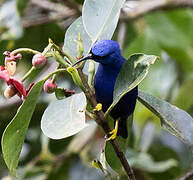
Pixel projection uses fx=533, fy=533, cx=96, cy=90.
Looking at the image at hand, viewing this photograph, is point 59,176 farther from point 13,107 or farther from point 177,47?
point 177,47

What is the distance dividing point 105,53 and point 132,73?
0.14 m

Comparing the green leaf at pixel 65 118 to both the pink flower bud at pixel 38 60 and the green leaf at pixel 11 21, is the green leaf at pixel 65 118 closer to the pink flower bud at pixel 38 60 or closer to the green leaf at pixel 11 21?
the pink flower bud at pixel 38 60

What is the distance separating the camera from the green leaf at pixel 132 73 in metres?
1.30

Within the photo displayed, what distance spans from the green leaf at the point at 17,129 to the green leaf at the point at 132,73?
185 mm

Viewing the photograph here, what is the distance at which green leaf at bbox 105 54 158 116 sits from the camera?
130 cm

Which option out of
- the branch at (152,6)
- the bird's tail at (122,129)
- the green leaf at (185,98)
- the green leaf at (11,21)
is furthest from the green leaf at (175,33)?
the bird's tail at (122,129)

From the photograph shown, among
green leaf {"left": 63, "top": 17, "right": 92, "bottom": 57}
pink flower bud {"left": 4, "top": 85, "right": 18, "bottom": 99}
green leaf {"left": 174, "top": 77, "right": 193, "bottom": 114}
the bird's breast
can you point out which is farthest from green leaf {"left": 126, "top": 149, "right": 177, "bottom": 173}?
pink flower bud {"left": 4, "top": 85, "right": 18, "bottom": 99}

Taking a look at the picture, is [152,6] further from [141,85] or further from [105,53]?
[105,53]

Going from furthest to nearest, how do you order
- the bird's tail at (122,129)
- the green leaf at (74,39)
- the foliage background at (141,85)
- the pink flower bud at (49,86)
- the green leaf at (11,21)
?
1. the foliage background at (141,85)
2. the green leaf at (11,21)
3. the bird's tail at (122,129)
4. the green leaf at (74,39)
5. the pink flower bud at (49,86)

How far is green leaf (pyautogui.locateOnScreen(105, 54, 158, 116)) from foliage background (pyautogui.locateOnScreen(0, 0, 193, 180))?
0.98 m

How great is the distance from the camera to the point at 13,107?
8.89 ft

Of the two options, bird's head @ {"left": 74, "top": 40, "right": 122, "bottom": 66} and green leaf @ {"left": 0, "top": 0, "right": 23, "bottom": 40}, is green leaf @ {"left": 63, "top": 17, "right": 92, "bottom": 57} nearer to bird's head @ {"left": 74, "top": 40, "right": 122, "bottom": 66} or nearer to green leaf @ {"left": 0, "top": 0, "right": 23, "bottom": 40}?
bird's head @ {"left": 74, "top": 40, "right": 122, "bottom": 66}

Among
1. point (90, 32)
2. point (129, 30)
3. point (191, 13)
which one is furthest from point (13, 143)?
point (191, 13)

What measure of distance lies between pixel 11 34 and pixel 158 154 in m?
1.05
